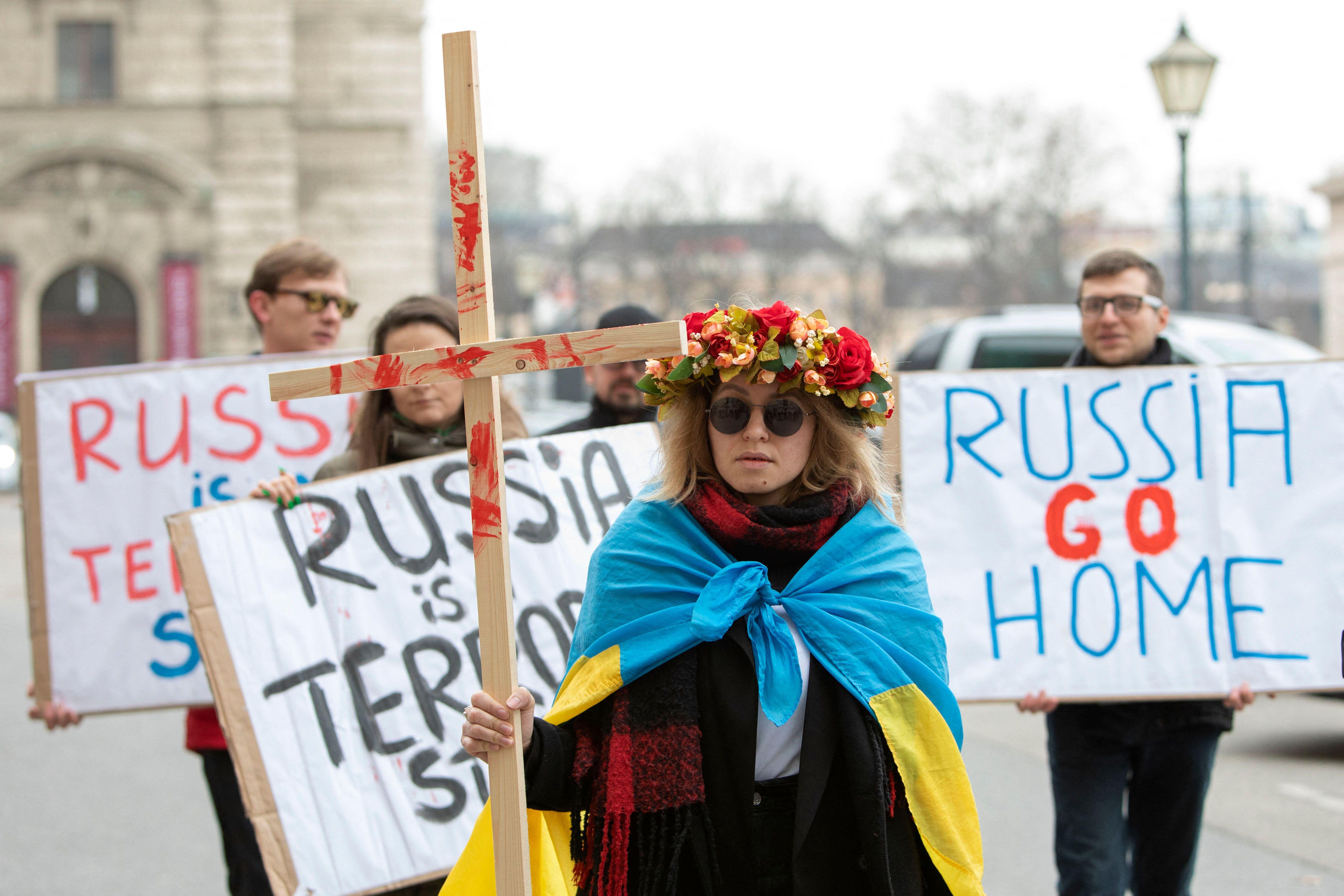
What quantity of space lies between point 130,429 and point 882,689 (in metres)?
3.00

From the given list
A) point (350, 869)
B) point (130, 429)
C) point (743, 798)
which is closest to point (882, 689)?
point (743, 798)

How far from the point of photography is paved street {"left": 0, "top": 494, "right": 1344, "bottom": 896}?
5.36m

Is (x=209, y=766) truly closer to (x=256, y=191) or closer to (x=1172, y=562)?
(x=1172, y=562)

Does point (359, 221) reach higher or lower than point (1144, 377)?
higher

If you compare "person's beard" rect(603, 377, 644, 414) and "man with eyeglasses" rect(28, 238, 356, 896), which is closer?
"man with eyeglasses" rect(28, 238, 356, 896)

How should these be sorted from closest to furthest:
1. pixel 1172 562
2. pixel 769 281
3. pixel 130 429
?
pixel 1172 562 → pixel 130 429 → pixel 769 281

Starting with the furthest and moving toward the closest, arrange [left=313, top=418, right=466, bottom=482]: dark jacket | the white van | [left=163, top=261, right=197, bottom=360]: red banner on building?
1. [left=163, top=261, right=197, bottom=360]: red banner on building
2. the white van
3. [left=313, top=418, right=466, bottom=482]: dark jacket

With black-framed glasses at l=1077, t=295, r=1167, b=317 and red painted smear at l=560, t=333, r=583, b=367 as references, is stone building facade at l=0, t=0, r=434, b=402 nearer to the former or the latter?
black-framed glasses at l=1077, t=295, r=1167, b=317

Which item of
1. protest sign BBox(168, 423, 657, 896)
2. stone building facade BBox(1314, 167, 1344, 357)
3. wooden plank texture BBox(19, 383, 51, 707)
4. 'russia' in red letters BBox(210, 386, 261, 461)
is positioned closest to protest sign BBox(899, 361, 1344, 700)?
protest sign BBox(168, 423, 657, 896)

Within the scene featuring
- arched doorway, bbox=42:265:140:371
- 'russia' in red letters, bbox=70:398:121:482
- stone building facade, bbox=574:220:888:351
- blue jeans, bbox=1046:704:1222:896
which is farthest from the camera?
stone building facade, bbox=574:220:888:351

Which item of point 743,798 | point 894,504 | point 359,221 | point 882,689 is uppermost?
point 359,221

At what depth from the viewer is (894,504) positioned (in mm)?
2684

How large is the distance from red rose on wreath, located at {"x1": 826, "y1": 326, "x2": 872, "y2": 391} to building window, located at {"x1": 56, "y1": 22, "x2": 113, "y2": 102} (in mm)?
31574

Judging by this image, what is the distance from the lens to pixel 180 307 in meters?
30.1
